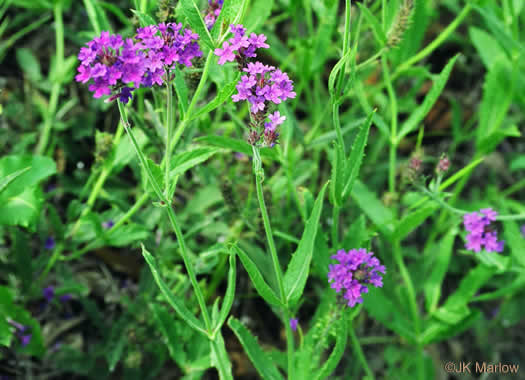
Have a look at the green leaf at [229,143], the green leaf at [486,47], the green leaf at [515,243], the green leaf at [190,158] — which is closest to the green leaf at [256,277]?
the green leaf at [190,158]

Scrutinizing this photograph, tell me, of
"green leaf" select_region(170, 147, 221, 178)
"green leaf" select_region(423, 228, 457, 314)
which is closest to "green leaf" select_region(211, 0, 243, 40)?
"green leaf" select_region(170, 147, 221, 178)

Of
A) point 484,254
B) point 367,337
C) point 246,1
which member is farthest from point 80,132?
point 484,254

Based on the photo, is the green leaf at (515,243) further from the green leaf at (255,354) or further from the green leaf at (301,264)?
the green leaf at (255,354)

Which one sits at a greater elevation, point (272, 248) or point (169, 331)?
point (272, 248)

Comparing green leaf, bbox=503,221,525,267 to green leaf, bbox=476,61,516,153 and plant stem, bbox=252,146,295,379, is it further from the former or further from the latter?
plant stem, bbox=252,146,295,379

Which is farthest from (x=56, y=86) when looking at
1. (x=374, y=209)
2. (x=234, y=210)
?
(x=374, y=209)

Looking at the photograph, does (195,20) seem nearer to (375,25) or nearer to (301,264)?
(375,25)

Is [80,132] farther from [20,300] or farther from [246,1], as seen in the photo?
[246,1]
